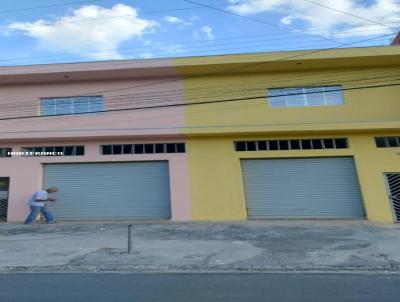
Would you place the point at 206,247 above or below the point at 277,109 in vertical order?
below

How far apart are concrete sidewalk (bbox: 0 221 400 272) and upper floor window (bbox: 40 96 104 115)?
466 cm

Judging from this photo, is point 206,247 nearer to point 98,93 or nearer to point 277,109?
point 277,109

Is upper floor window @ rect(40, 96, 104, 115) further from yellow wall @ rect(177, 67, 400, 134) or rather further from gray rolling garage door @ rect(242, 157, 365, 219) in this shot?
gray rolling garage door @ rect(242, 157, 365, 219)

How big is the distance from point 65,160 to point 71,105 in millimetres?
2322

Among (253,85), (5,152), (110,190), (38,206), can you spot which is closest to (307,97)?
(253,85)

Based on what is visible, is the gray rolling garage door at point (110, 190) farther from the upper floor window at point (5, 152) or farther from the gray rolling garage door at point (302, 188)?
the gray rolling garage door at point (302, 188)

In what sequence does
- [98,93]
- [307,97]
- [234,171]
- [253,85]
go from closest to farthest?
[234,171]
[307,97]
[253,85]
[98,93]

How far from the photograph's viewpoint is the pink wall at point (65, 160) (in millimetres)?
12234

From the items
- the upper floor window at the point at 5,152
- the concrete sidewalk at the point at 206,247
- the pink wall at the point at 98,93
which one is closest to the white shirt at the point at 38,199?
the concrete sidewalk at the point at 206,247

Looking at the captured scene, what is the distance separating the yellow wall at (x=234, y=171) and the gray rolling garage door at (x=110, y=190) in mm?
1308

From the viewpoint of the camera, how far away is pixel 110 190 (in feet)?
41.5
